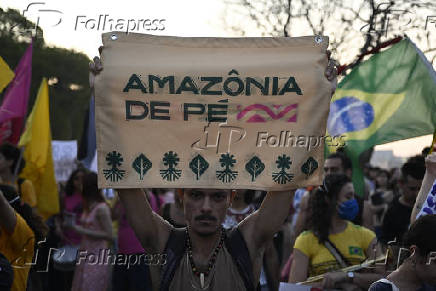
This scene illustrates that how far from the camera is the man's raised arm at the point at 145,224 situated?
3693 millimetres

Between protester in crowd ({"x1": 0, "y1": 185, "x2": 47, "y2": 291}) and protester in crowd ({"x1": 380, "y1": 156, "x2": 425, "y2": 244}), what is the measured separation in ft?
9.99

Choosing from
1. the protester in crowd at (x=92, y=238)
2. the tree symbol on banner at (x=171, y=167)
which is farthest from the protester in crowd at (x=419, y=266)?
the protester in crowd at (x=92, y=238)

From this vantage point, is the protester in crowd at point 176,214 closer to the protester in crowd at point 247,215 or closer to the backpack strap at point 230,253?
the protester in crowd at point 247,215

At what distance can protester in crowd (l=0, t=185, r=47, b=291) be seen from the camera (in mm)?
4605

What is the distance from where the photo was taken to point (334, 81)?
3.79 m

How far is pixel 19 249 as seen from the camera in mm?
4832

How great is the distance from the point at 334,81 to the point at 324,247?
6.28 feet

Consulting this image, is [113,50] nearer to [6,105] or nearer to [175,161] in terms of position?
[175,161]

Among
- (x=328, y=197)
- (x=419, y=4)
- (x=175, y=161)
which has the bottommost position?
(x=328, y=197)

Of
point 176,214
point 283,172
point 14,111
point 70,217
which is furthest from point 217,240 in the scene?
point 70,217

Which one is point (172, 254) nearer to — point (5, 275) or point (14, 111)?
point (5, 275)

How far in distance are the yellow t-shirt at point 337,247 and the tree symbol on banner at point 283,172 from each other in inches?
66.4

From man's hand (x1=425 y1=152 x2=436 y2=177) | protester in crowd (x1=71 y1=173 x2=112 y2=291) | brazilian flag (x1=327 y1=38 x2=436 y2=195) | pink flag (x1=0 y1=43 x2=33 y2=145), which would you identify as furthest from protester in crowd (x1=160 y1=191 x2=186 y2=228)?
man's hand (x1=425 y1=152 x2=436 y2=177)

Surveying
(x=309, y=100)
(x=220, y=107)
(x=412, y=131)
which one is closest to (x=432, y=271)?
(x=309, y=100)
